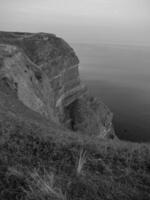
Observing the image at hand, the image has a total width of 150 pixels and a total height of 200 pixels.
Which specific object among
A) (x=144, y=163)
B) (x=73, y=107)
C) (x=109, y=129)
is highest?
(x=144, y=163)

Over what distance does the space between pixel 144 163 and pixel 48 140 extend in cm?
354

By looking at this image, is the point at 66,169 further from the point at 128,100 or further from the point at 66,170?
the point at 128,100

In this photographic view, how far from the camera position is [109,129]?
173ft

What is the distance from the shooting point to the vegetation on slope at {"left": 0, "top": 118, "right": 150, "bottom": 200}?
4.45 metres

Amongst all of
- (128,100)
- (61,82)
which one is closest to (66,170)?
(61,82)

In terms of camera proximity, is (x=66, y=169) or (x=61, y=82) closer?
(x=66, y=169)

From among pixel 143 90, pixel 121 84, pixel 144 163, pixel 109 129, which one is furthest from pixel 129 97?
pixel 144 163

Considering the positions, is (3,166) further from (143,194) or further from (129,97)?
(129,97)

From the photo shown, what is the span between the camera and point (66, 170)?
544 cm

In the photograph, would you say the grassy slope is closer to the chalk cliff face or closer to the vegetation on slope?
the vegetation on slope

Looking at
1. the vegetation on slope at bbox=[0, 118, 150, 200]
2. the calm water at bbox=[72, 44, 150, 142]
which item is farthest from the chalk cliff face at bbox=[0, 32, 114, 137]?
the vegetation on slope at bbox=[0, 118, 150, 200]

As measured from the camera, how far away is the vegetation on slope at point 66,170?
4453 millimetres

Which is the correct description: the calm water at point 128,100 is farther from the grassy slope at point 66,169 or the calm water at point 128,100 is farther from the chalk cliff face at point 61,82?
the grassy slope at point 66,169

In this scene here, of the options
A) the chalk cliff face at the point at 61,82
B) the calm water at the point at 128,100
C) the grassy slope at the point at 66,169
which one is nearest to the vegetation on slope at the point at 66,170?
the grassy slope at the point at 66,169
